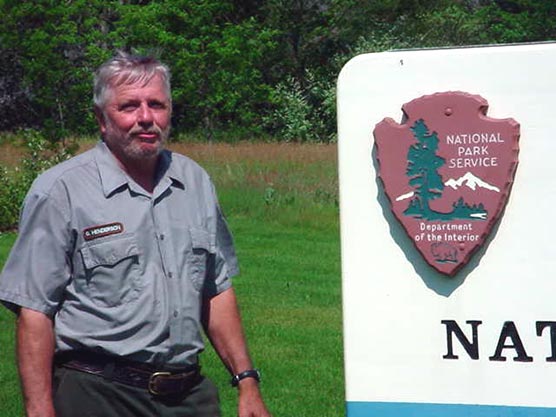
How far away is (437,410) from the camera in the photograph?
4.24 meters

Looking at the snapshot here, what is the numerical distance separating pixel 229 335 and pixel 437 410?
75 cm

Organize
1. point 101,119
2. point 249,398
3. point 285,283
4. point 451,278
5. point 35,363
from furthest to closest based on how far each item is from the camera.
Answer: point 285,283 → point 249,398 → point 101,119 → point 451,278 → point 35,363

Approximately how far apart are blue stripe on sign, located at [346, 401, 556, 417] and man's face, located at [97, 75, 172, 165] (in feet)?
3.42

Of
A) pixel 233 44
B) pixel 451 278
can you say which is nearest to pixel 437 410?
pixel 451 278

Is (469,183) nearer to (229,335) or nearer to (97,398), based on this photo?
(229,335)

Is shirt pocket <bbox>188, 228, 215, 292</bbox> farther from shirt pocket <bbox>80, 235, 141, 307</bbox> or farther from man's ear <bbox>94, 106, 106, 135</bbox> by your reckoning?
man's ear <bbox>94, 106, 106, 135</bbox>

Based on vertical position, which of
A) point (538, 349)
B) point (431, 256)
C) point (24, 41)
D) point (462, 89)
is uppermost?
point (24, 41)

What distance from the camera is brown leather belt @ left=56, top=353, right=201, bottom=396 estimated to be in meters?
4.17

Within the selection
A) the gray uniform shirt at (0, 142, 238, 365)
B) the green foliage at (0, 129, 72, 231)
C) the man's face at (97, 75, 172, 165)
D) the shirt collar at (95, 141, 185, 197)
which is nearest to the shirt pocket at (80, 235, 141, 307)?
the gray uniform shirt at (0, 142, 238, 365)

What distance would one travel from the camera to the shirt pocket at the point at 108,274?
13.4 feet

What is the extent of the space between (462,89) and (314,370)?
13.1ft

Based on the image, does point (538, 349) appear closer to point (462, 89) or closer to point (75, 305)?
point (462, 89)

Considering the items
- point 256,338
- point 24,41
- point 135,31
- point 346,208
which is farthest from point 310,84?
point 346,208

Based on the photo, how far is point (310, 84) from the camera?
40.5m
